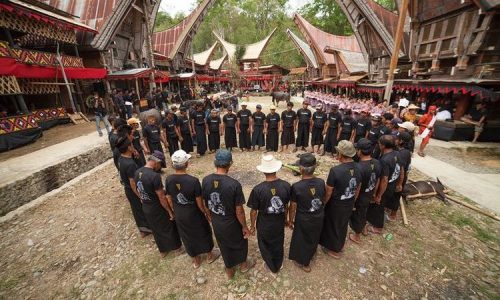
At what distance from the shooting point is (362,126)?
700 cm

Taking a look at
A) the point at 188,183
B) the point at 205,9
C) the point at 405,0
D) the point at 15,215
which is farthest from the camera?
the point at 205,9

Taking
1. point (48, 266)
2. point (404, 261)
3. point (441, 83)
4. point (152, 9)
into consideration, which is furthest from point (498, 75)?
point (152, 9)

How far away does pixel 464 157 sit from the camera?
770 cm

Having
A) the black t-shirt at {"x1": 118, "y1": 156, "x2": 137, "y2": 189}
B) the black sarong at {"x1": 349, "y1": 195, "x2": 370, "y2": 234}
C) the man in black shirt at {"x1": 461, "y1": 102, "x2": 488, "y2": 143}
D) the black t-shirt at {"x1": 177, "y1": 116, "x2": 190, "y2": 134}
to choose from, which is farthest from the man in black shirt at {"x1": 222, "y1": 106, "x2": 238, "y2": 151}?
the man in black shirt at {"x1": 461, "y1": 102, "x2": 488, "y2": 143}

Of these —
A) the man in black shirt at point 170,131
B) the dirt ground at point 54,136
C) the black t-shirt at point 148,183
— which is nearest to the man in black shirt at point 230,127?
the man in black shirt at point 170,131

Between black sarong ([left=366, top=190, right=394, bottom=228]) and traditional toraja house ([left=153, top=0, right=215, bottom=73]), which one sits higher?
traditional toraja house ([left=153, top=0, right=215, bottom=73])

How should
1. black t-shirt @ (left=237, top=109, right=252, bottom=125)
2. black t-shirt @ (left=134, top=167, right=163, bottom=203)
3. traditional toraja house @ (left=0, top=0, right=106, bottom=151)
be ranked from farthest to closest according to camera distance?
traditional toraja house @ (left=0, top=0, right=106, bottom=151), black t-shirt @ (left=237, top=109, right=252, bottom=125), black t-shirt @ (left=134, top=167, right=163, bottom=203)

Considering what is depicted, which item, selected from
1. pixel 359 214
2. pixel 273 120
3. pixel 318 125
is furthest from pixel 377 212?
pixel 273 120

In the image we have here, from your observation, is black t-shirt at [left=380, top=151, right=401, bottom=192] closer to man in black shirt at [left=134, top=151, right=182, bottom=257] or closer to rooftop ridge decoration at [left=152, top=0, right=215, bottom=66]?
man in black shirt at [left=134, top=151, right=182, bottom=257]

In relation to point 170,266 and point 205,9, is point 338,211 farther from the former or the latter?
point 205,9

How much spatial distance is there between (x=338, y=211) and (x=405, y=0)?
39.7 ft

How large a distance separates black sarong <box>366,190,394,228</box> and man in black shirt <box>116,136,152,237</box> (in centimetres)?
427

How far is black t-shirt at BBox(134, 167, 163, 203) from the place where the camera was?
333 centimetres

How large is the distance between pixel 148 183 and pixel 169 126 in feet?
15.1
